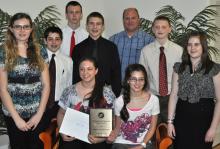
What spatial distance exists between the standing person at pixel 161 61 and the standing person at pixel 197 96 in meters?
0.73

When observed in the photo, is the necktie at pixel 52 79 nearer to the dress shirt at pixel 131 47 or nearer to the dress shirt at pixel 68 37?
the dress shirt at pixel 68 37

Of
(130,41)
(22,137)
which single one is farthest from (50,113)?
(130,41)

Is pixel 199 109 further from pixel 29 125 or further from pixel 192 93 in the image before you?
pixel 29 125

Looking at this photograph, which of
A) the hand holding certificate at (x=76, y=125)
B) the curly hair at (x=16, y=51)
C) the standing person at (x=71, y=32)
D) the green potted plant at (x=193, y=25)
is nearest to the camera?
the curly hair at (x=16, y=51)

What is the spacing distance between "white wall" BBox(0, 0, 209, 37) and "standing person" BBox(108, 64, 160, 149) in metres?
2.33

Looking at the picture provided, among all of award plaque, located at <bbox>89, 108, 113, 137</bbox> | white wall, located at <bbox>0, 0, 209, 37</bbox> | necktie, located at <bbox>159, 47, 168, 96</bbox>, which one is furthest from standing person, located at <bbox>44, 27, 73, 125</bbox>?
white wall, located at <bbox>0, 0, 209, 37</bbox>

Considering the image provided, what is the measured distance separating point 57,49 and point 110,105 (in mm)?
913

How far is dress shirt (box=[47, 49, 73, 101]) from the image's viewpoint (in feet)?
11.8

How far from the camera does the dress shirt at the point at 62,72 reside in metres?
3.58

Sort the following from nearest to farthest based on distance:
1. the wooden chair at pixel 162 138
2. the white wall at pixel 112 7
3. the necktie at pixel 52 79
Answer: the wooden chair at pixel 162 138 → the necktie at pixel 52 79 → the white wall at pixel 112 7

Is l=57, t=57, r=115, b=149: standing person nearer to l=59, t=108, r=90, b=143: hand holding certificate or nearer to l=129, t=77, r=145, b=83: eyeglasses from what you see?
l=59, t=108, r=90, b=143: hand holding certificate

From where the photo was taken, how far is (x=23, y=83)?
2832mm

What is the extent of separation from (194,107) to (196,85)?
7.2 inches

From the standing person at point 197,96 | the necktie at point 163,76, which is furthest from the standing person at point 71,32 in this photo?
the standing person at point 197,96
